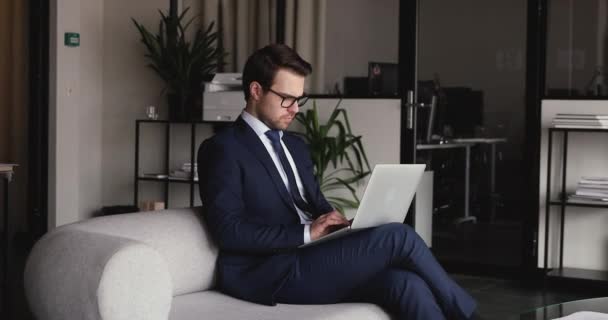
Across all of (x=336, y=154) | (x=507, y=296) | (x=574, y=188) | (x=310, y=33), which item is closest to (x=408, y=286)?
(x=507, y=296)

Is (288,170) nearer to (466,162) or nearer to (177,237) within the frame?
(177,237)

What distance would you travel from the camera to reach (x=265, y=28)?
20.6 feet

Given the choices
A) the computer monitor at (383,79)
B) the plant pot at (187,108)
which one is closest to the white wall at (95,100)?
the plant pot at (187,108)

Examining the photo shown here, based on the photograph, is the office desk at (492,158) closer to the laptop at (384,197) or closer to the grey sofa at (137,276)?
the laptop at (384,197)

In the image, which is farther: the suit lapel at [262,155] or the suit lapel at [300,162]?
the suit lapel at [300,162]

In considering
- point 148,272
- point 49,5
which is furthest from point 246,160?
point 49,5

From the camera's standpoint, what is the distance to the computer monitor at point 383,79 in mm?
5770

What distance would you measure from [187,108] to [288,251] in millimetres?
3669

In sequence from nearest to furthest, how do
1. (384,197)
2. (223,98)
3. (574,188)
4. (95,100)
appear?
(384,197), (574,188), (223,98), (95,100)

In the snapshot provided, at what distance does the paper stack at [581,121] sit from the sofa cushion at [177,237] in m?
2.93

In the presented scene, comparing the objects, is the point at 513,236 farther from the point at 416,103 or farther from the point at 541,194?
the point at 416,103

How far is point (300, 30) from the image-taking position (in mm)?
6070

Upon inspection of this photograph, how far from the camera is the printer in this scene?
5.96m

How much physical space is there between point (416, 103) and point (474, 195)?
2.48ft
